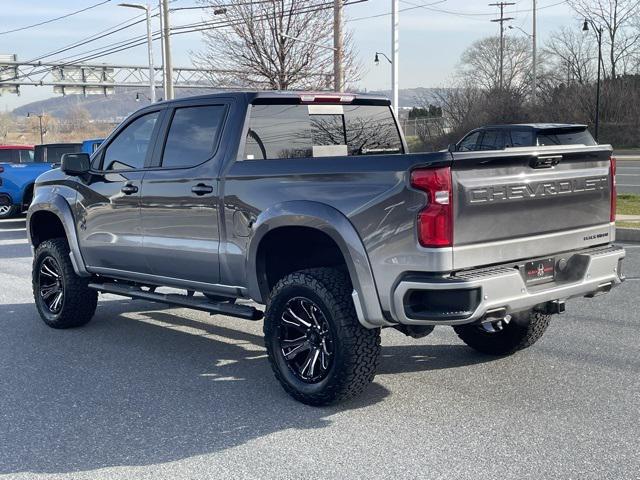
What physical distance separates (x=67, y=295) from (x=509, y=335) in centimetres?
405

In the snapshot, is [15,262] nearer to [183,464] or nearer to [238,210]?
[238,210]

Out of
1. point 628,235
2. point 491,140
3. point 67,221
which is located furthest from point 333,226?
point 491,140

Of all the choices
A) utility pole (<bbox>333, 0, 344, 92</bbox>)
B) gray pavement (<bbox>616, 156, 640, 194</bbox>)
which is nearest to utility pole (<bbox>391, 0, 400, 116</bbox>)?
utility pole (<bbox>333, 0, 344, 92</bbox>)

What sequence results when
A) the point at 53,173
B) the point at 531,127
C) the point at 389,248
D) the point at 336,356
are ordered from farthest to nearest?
the point at 531,127 → the point at 53,173 → the point at 336,356 → the point at 389,248

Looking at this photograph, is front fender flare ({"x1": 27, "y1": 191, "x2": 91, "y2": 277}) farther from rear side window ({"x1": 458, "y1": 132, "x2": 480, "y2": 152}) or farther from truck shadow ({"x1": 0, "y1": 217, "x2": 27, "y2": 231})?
rear side window ({"x1": 458, "y1": 132, "x2": 480, "y2": 152})

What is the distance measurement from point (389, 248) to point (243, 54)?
19327 millimetres

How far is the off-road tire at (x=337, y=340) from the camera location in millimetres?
5008

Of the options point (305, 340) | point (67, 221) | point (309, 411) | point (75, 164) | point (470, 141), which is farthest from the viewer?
point (470, 141)

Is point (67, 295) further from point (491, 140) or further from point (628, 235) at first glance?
point (491, 140)

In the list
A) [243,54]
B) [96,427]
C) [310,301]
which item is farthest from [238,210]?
[243,54]

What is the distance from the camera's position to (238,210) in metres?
5.66

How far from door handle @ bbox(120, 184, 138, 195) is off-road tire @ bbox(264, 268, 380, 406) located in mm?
1934

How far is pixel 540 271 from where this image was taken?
5.01 m

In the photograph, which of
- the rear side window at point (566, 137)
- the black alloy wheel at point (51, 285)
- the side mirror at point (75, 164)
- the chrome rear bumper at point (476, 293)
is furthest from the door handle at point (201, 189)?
the rear side window at point (566, 137)
